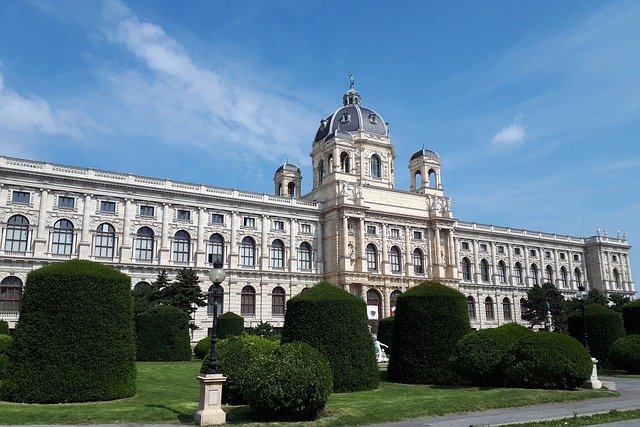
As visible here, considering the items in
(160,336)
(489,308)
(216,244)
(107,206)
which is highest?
(107,206)

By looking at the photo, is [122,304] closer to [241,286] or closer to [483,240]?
[241,286]

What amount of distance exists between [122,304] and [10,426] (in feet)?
19.2

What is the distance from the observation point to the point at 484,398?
733 inches

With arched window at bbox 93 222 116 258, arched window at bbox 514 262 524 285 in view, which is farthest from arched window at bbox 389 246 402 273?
arched window at bbox 93 222 116 258

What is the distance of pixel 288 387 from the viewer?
1488cm

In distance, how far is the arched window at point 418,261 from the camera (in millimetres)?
70438

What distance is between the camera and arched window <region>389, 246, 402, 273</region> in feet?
225

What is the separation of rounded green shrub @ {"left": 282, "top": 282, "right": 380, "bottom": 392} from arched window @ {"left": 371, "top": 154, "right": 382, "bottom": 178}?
53.9 meters

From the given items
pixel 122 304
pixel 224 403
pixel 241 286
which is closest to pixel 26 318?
pixel 122 304

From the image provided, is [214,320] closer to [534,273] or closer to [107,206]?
[107,206]

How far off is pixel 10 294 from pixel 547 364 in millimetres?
44825

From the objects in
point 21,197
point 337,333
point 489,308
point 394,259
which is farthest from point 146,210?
point 489,308

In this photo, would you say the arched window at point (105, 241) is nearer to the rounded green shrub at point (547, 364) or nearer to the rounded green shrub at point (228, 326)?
the rounded green shrub at point (228, 326)

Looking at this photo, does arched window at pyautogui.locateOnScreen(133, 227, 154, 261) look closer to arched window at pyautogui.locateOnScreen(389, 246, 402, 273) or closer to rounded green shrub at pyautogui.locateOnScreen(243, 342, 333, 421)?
arched window at pyautogui.locateOnScreen(389, 246, 402, 273)
